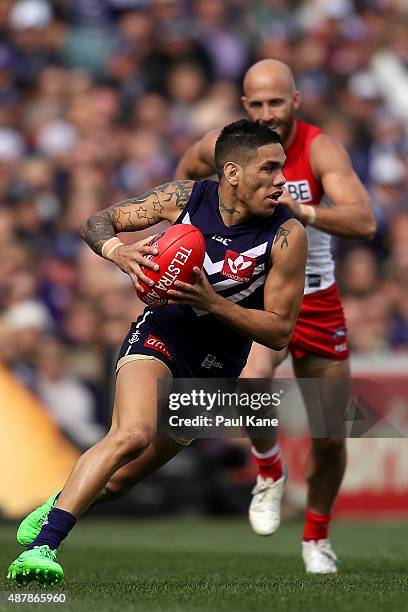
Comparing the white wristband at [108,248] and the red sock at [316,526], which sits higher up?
the white wristband at [108,248]

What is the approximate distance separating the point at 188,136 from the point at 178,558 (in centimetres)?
744

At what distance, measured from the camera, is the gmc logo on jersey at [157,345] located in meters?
6.61

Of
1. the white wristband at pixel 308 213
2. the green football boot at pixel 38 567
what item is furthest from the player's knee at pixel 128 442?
the white wristband at pixel 308 213

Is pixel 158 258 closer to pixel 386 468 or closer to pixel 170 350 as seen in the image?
pixel 170 350

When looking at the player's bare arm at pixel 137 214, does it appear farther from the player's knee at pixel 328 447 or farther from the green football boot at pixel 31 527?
the player's knee at pixel 328 447

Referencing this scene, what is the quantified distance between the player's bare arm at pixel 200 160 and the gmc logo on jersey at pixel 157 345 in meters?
1.69

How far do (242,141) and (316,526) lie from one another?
285 cm

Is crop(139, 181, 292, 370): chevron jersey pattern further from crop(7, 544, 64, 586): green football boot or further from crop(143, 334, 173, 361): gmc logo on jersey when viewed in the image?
crop(7, 544, 64, 586): green football boot

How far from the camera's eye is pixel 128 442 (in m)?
6.12

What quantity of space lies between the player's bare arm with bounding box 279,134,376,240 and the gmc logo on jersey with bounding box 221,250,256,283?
74 centimetres

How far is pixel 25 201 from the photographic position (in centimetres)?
1342

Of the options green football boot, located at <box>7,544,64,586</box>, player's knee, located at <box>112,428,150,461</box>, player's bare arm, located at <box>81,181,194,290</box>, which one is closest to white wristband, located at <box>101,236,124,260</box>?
player's bare arm, located at <box>81,181,194,290</box>

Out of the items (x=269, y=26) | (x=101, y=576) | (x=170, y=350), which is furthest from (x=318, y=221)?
(x=269, y=26)

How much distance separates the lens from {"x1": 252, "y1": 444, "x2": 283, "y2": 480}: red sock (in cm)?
823
